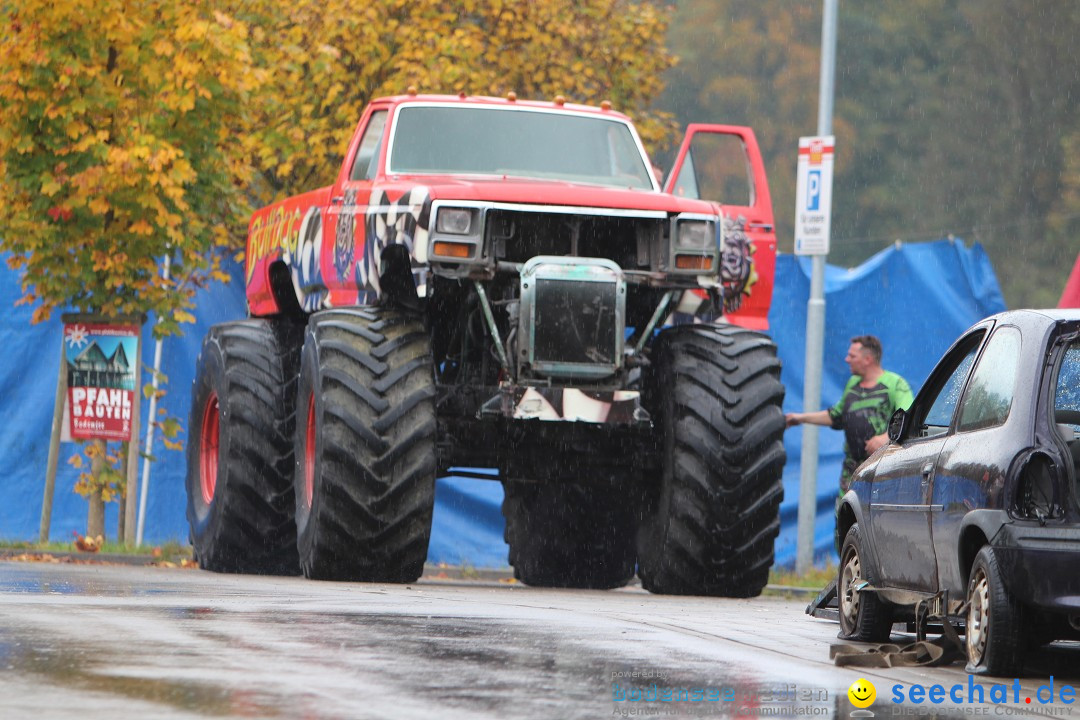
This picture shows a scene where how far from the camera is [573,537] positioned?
572 inches

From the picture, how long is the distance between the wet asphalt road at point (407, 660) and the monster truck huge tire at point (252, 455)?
2713 mm

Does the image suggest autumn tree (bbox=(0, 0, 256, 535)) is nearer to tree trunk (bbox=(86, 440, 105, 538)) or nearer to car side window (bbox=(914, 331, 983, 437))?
tree trunk (bbox=(86, 440, 105, 538))

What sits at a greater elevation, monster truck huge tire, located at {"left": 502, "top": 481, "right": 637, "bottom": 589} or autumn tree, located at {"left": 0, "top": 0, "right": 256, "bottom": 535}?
autumn tree, located at {"left": 0, "top": 0, "right": 256, "bottom": 535}

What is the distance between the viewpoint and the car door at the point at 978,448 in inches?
A: 301

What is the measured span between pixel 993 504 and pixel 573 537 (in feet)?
23.4

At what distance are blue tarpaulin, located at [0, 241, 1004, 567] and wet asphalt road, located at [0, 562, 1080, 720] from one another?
6752mm

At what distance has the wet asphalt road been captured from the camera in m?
5.93

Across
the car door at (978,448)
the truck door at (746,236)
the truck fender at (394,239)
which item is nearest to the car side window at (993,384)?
the car door at (978,448)

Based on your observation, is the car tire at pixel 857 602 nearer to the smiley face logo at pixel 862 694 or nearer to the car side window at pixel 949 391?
the car side window at pixel 949 391

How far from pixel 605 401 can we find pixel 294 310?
3978mm

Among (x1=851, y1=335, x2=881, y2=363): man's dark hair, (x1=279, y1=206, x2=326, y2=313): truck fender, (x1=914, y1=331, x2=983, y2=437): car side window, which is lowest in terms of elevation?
(x1=914, y1=331, x2=983, y2=437): car side window

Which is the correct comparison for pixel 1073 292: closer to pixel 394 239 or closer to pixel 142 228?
pixel 394 239

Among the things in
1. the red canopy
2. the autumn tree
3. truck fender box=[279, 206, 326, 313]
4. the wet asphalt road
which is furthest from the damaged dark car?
the autumn tree

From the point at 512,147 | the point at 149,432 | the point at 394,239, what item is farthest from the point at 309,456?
the point at 149,432
